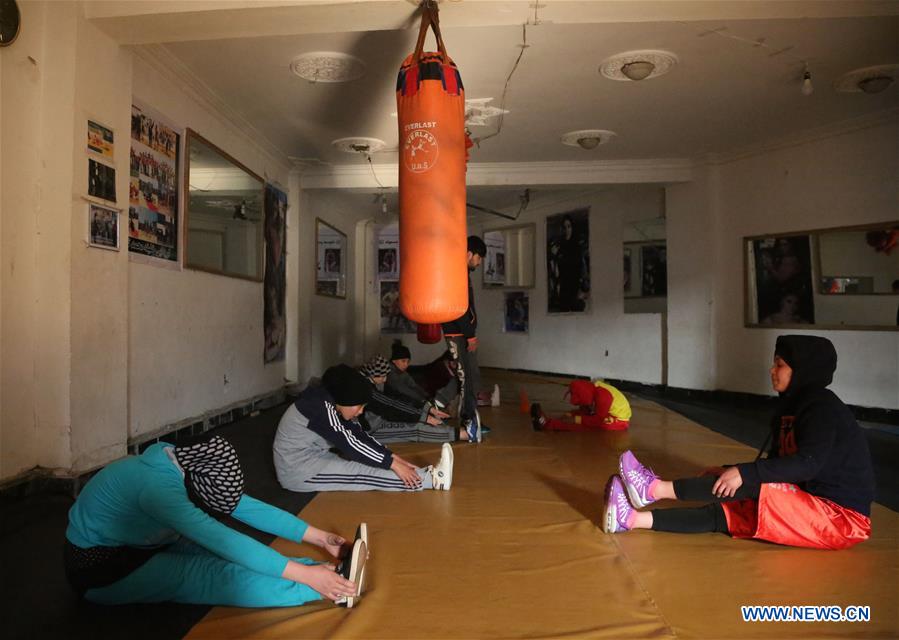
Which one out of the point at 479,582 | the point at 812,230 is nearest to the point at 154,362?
the point at 479,582

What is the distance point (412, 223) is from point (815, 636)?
2127 millimetres

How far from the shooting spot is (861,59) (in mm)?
4297

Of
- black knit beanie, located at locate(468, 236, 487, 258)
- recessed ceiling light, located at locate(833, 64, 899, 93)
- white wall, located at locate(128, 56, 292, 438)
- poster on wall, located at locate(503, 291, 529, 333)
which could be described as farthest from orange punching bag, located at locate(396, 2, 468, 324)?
poster on wall, located at locate(503, 291, 529, 333)

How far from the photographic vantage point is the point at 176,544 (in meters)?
1.92

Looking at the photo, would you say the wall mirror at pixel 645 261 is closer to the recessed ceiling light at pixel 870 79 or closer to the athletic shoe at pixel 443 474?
the recessed ceiling light at pixel 870 79

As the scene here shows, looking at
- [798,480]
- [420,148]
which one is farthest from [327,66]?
[798,480]

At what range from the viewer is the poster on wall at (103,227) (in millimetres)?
3234

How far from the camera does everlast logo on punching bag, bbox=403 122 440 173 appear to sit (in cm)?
264

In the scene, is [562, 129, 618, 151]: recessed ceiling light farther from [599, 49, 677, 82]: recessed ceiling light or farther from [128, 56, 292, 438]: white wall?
[128, 56, 292, 438]: white wall

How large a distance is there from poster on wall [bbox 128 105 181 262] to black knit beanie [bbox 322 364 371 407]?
2.01 metres

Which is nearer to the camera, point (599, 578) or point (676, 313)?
point (599, 578)

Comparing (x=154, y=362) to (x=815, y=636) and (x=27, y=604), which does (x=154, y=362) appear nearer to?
(x=27, y=604)

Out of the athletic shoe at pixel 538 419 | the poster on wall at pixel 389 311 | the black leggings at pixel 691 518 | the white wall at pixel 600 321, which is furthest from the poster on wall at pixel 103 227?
the poster on wall at pixel 389 311

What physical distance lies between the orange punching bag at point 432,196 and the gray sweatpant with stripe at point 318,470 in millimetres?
920
